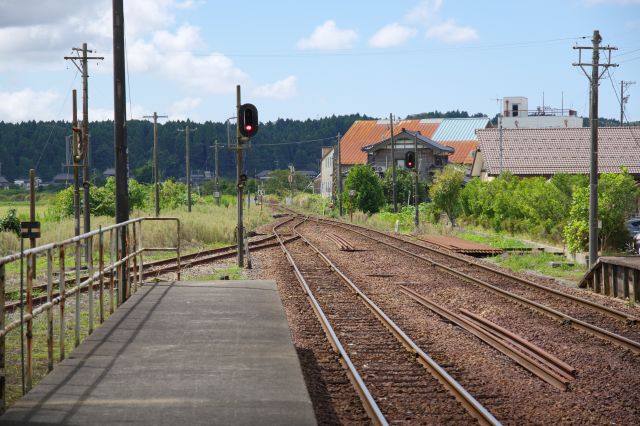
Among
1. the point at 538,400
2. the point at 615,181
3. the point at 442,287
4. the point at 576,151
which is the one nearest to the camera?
the point at 538,400

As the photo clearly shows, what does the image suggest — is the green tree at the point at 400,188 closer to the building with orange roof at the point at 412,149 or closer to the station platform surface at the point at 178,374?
the building with orange roof at the point at 412,149

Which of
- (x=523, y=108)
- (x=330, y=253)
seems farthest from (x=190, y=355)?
(x=523, y=108)

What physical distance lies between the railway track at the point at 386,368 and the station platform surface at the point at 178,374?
2.90 ft

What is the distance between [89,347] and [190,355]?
3.64 ft

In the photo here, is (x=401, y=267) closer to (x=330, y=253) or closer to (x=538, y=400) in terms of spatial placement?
(x=330, y=253)

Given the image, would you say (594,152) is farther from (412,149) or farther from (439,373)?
(412,149)

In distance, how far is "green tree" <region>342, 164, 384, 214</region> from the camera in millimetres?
58000

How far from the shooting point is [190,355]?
8.77 m

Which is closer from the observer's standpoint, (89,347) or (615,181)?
(89,347)

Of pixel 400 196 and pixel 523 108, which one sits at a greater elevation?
pixel 523 108

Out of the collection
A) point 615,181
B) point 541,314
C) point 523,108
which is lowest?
point 541,314

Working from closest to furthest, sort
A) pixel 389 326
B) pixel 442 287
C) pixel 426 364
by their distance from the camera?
1. pixel 426 364
2. pixel 389 326
3. pixel 442 287

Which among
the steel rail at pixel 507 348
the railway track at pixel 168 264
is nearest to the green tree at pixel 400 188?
the railway track at pixel 168 264

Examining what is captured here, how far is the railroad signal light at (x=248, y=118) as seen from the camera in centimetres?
2077
